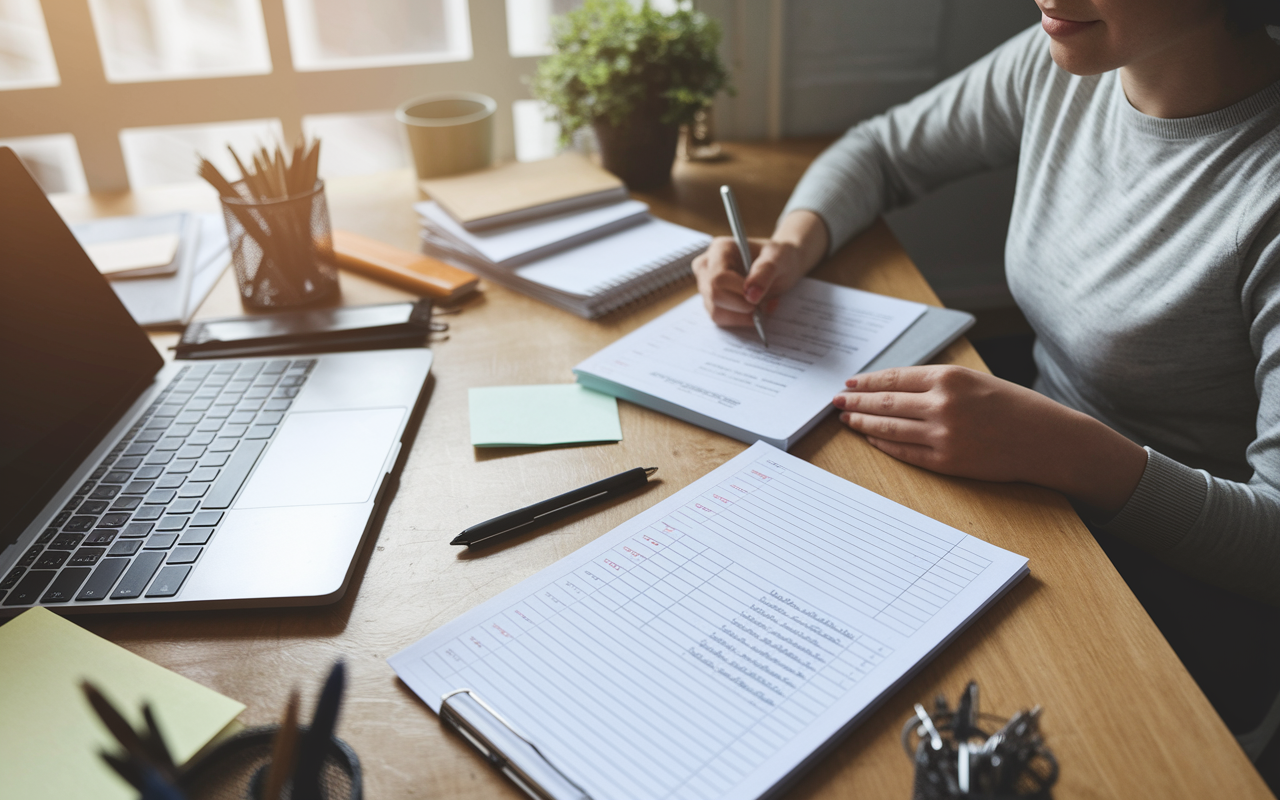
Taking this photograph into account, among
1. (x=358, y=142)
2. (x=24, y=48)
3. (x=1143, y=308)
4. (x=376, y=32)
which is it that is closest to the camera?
(x=1143, y=308)

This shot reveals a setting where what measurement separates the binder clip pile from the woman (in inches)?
12.3

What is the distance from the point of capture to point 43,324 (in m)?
0.72

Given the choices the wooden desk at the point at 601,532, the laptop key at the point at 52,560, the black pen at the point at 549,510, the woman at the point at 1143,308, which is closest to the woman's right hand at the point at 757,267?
the woman at the point at 1143,308

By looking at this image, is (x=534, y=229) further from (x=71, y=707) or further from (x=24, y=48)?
(x=24, y=48)

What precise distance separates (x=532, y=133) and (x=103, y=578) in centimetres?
121

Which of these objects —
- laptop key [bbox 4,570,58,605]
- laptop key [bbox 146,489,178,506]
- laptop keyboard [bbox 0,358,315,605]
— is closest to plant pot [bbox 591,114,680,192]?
laptop keyboard [bbox 0,358,315,605]

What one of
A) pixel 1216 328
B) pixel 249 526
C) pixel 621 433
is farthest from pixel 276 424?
pixel 1216 328

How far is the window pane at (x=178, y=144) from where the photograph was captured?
1.46m

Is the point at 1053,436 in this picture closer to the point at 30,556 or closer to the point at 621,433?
the point at 621,433

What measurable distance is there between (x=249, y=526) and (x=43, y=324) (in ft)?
0.90

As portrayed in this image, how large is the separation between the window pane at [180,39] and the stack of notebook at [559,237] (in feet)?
1.55

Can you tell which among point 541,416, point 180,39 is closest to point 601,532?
point 541,416

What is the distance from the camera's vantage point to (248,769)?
1.45 feet

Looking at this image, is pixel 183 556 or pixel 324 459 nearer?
pixel 183 556
